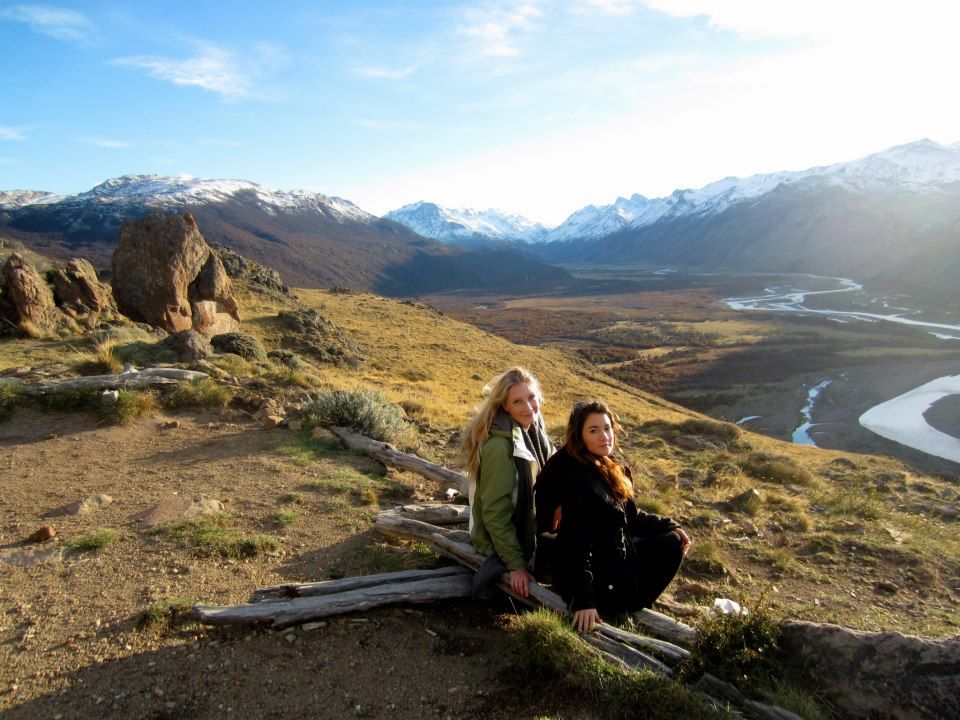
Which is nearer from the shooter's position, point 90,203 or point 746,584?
point 746,584

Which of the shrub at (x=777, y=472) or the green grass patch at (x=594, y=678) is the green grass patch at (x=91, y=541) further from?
the shrub at (x=777, y=472)

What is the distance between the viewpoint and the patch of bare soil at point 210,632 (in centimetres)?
311

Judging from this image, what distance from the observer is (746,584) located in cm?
543

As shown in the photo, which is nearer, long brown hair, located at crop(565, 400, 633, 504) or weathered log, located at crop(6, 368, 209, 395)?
long brown hair, located at crop(565, 400, 633, 504)

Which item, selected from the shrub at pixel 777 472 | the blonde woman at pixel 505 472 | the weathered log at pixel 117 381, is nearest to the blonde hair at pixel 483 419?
the blonde woman at pixel 505 472

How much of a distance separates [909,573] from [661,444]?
899 centimetres

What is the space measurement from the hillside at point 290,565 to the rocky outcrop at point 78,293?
5.51 meters

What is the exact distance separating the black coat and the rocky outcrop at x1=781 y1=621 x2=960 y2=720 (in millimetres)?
1057

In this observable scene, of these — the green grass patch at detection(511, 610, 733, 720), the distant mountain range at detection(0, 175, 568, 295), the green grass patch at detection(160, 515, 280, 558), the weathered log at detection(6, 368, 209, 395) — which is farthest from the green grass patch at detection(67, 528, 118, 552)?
the distant mountain range at detection(0, 175, 568, 295)

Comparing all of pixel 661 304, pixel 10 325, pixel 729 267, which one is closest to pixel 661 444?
pixel 10 325

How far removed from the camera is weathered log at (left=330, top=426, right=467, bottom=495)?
6.90 m

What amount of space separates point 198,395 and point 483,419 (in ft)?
23.5

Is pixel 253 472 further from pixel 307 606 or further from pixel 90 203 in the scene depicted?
pixel 90 203

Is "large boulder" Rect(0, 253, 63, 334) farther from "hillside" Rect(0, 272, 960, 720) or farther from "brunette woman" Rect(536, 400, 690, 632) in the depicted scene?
"brunette woman" Rect(536, 400, 690, 632)
